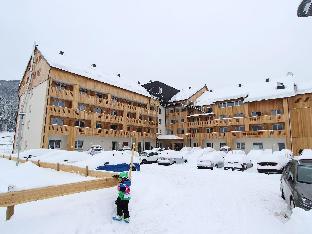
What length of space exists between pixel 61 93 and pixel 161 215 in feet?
98.3

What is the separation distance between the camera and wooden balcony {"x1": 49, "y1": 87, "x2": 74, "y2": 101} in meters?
33.9

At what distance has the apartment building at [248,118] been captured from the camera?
122 feet

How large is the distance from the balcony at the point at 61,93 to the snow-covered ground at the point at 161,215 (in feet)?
87.7

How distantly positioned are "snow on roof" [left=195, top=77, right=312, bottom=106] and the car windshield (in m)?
32.1

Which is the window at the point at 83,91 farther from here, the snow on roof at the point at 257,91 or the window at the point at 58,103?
the snow on roof at the point at 257,91

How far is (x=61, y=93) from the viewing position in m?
34.7

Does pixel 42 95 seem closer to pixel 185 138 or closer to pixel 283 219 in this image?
pixel 185 138

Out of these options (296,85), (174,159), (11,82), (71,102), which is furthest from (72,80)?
(11,82)

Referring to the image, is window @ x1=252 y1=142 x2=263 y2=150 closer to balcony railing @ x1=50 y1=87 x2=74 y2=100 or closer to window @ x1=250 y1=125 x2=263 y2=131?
window @ x1=250 y1=125 x2=263 y2=131

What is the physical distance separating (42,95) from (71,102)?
3658mm

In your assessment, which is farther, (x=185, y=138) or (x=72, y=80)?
(x=185, y=138)

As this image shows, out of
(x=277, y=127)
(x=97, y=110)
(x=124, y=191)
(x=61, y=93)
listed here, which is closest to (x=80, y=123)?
(x=97, y=110)

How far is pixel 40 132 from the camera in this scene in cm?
3306

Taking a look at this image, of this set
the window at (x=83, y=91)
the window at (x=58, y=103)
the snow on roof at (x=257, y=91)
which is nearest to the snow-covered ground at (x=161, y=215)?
the window at (x=58, y=103)
